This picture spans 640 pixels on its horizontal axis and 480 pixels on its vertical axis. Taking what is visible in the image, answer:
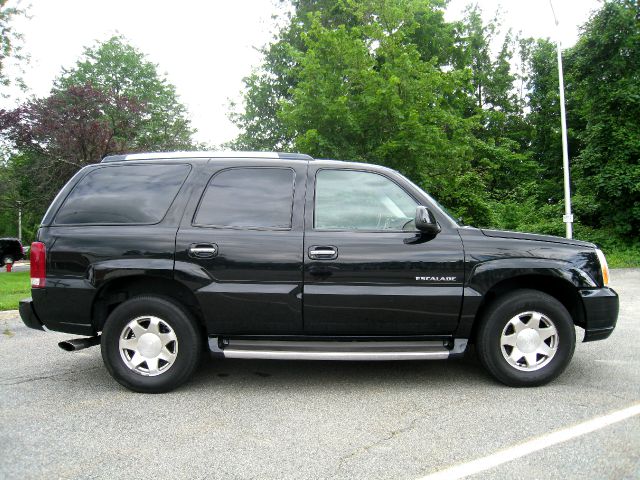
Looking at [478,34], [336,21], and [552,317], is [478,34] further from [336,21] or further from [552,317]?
[552,317]

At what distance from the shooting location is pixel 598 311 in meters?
4.04

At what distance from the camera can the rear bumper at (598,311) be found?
13.2 ft

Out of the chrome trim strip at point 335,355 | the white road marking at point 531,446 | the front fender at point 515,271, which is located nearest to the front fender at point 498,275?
the front fender at point 515,271

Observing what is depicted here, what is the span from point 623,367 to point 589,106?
1657cm

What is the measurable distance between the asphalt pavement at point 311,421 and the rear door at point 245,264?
0.60 meters

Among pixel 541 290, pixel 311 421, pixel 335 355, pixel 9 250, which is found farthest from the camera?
pixel 9 250

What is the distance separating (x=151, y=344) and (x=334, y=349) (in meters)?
1.43

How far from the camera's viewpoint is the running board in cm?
379

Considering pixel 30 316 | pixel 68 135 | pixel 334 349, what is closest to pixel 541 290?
pixel 334 349

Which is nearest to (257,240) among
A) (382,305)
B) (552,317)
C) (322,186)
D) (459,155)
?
(322,186)

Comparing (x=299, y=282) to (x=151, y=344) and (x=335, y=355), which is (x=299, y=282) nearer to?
(x=335, y=355)

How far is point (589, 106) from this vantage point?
60.2 ft

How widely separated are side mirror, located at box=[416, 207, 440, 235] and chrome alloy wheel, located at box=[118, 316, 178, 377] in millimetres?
2078

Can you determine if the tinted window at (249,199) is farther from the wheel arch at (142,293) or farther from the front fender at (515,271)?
the front fender at (515,271)
